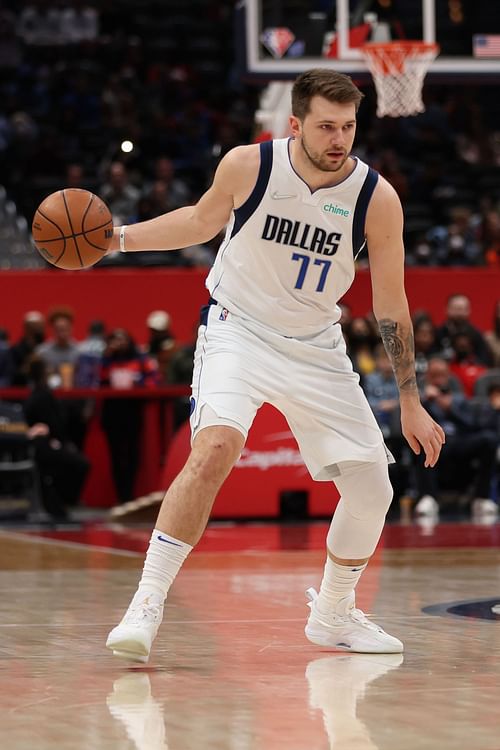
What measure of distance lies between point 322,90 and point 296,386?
1119 mm

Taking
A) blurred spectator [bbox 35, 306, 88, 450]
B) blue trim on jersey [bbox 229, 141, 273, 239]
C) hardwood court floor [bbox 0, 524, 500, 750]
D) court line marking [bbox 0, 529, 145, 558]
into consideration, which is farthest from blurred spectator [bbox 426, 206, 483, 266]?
blue trim on jersey [bbox 229, 141, 273, 239]

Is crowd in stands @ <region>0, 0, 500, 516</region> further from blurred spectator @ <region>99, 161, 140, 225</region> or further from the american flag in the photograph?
the american flag

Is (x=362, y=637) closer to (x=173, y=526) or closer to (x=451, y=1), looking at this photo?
(x=173, y=526)

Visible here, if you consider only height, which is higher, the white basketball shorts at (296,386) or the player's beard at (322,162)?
the player's beard at (322,162)

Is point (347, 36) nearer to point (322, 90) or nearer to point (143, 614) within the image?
point (322, 90)

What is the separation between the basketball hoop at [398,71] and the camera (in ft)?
42.0

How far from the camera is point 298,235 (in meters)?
5.37

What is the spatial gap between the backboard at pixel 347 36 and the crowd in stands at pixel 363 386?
336 centimetres

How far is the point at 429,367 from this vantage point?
49.4ft

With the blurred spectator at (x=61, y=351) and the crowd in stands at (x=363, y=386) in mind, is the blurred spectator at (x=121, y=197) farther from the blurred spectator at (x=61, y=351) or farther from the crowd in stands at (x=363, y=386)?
the blurred spectator at (x=61, y=351)

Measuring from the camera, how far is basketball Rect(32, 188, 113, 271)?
5531mm

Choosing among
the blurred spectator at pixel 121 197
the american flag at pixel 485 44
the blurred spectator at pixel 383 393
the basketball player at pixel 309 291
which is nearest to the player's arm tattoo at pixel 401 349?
the basketball player at pixel 309 291

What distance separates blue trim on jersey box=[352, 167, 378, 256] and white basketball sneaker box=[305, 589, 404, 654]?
146 cm

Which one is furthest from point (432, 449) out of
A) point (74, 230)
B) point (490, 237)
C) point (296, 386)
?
point (490, 237)
